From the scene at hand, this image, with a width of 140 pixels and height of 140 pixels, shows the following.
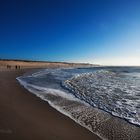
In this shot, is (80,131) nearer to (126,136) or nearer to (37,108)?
(126,136)

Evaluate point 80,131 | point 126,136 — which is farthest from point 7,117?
point 126,136

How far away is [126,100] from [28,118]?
17.3ft

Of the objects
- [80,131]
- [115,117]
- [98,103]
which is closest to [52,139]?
[80,131]

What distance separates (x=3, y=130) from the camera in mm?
4750

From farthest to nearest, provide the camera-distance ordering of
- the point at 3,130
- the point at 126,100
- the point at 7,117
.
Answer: the point at 126,100 → the point at 7,117 → the point at 3,130

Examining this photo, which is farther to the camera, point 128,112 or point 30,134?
point 128,112

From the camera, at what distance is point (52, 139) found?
4465 millimetres

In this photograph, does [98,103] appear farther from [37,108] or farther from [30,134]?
[30,134]

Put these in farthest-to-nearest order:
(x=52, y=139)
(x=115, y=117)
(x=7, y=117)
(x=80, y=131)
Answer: (x=115, y=117)
(x=7, y=117)
(x=80, y=131)
(x=52, y=139)

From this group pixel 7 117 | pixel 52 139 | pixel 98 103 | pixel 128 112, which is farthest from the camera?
pixel 98 103

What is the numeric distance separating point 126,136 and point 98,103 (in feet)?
11.8

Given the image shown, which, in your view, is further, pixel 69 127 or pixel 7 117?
pixel 7 117

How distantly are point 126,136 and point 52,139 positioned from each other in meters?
1.97

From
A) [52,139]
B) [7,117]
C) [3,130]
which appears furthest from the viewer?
[7,117]
